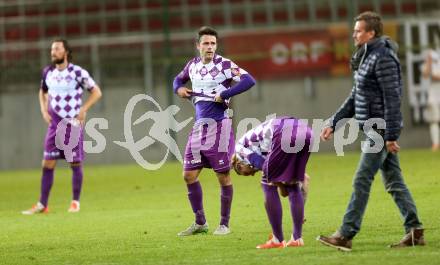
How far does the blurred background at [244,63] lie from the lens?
23047 mm

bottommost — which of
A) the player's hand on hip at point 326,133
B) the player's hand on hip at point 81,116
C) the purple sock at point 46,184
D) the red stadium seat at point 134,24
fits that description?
the purple sock at point 46,184

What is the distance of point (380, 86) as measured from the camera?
765 cm

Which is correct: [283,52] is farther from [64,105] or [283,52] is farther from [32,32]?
[64,105]

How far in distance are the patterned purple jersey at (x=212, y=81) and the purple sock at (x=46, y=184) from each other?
391cm

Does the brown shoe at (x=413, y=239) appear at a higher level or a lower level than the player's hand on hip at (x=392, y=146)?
lower

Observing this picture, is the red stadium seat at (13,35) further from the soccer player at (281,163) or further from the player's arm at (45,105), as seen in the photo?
the soccer player at (281,163)

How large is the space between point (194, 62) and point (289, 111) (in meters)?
13.3

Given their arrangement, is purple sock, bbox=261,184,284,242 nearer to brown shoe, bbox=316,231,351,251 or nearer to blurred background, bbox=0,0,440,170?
brown shoe, bbox=316,231,351,251

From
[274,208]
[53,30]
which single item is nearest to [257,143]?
[274,208]

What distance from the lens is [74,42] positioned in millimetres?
24484

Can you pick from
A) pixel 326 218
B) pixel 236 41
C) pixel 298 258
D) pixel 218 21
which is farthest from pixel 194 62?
pixel 218 21

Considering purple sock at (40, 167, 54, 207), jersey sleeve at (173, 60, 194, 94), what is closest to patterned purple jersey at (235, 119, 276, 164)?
jersey sleeve at (173, 60, 194, 94)

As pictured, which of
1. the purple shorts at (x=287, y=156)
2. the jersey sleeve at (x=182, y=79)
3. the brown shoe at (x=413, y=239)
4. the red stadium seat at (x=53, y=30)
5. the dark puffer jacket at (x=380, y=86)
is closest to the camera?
the dark puffer jacket at (x=380, y=86)

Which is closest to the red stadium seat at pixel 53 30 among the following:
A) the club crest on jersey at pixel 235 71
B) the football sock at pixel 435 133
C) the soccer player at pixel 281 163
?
the football sock at pixel 435 133
